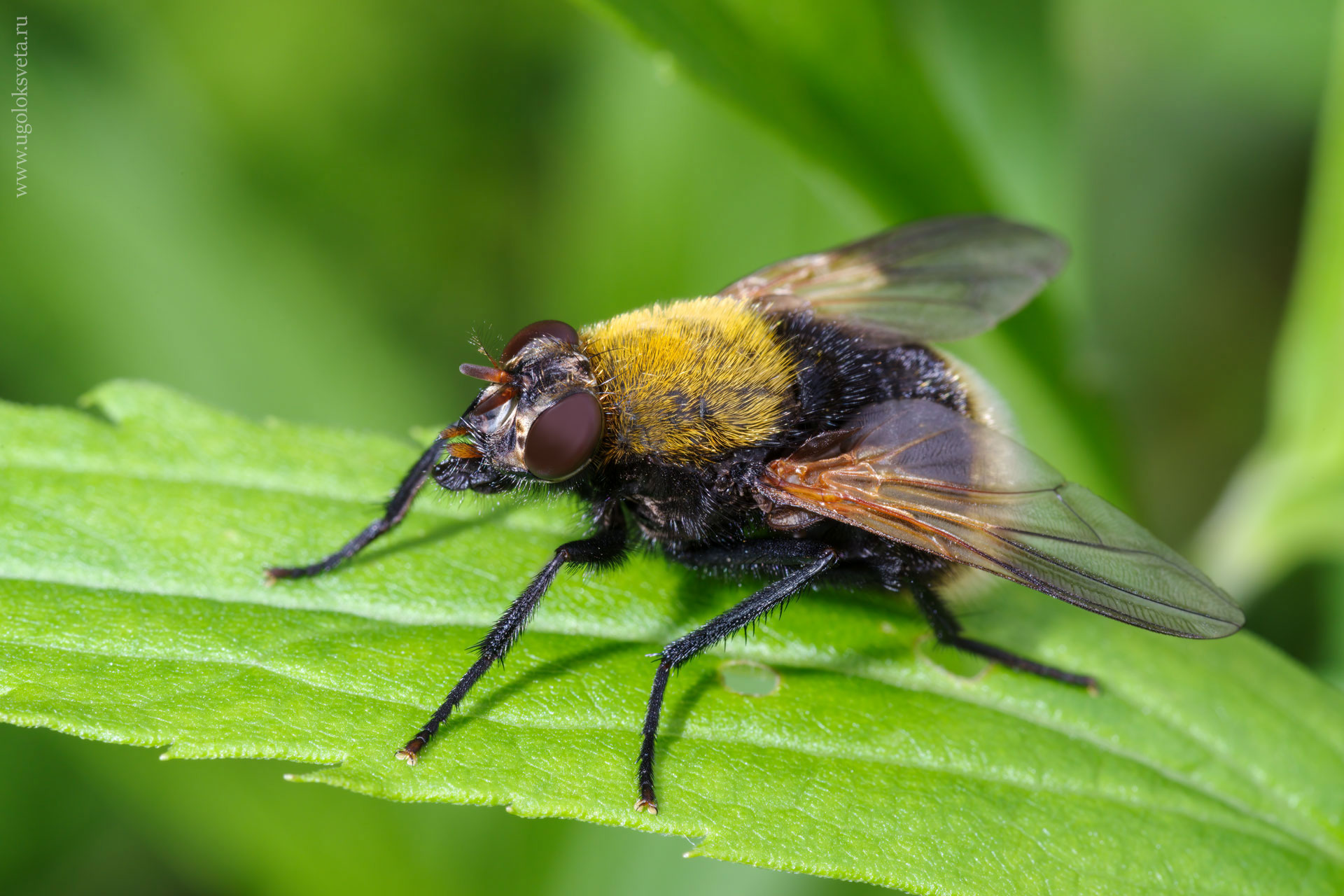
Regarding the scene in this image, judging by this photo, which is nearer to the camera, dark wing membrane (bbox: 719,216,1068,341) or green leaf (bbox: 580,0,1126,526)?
green leaf (bbox: 580,0,1126,526)

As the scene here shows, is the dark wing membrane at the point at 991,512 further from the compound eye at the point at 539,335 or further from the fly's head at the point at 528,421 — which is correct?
the compound eye at the point at 539,335

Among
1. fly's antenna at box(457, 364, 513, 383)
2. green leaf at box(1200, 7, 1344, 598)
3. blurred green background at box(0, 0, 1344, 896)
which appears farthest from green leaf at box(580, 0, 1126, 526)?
fly's antenna at box(457, 364, 513, 383)

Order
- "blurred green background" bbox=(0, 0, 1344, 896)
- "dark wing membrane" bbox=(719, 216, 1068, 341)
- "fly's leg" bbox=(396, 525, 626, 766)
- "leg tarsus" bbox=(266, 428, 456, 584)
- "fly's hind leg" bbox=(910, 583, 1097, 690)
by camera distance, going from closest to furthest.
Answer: "fly's leg" bbox=(396, 525, 626, 766) → "leg tarsus" bbox=(266, 428, 456, 584) → "fly's hind leg" bbox=(910, 583, 1097, 690) → "dark wing membrane" bbox=(719, 216, 1068, 341) → "blurred green background" bbox=(0, 0, 1344, 896)

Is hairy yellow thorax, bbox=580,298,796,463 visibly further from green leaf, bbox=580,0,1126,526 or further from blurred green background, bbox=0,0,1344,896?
blurred green background, bbox=0,0,1344,896

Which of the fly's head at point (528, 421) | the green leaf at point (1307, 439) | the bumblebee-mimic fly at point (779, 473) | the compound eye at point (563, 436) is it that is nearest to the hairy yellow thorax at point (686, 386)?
the bumblebee-mimic fly at point (779, 473)

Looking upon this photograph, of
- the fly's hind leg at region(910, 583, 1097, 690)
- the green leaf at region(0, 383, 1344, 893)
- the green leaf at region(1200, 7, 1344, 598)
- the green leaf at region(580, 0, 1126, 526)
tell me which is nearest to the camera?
the green leaf at region(0, 383, 1344, 893)

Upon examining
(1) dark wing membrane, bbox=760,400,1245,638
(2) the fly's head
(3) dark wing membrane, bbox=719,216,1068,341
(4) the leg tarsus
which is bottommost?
(4) the leg tarsus
